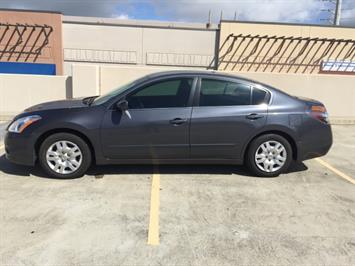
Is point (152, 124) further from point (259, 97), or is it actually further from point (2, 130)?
point (2, 130)

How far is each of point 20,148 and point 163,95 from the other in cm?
208

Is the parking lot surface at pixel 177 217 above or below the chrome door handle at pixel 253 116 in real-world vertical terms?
below

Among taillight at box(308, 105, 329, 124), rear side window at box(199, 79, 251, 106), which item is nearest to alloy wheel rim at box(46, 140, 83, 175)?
rear side window at box(199, 79, 251, 106)

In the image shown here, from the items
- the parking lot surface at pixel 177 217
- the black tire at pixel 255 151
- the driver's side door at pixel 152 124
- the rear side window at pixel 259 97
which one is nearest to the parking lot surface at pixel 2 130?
the parking lot surface at pixel 177 217

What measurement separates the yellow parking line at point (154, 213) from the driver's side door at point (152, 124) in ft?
1.26

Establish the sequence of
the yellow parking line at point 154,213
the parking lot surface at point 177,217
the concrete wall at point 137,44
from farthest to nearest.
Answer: the concrete wall at point 137,44 < the yellow parking line at point 154,213 < the parking lot surface at point 177,217

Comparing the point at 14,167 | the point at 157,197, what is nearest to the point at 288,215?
the point at 157,197

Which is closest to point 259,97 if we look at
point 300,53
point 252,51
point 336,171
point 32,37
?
point 336,171

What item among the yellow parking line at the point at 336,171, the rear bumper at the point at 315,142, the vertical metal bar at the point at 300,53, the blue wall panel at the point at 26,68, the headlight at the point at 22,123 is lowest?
the yellow parking line at the point at 336,171

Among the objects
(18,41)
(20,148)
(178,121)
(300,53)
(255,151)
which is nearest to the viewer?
(20,148)

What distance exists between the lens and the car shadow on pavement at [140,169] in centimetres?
531

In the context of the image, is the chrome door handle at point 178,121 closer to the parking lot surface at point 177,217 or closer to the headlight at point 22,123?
the parking lot surface at point 177,217

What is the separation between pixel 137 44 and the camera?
23.4 metres

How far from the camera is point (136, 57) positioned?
23.5m
